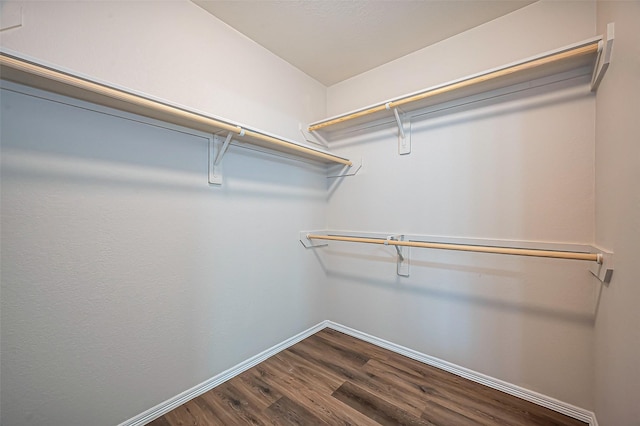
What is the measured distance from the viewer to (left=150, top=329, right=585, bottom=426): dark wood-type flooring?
1.31 m

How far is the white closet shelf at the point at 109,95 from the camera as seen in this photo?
2.78ft

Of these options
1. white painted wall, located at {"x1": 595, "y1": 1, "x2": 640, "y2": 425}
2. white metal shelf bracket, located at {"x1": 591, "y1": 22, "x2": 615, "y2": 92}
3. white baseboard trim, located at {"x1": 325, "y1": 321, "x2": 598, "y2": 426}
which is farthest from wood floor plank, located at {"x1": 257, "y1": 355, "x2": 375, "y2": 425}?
white metal shelf bracket, located at {"x1": 591, "y1": 22, "x2": 615, "y2": 92}

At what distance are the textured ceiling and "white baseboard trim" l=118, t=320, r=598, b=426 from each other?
2340 mm

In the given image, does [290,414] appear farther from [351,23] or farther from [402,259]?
[351,23]

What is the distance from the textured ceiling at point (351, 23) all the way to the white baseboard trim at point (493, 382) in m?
2.34

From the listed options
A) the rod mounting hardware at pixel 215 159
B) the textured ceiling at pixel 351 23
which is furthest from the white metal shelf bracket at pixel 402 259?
the textured ceiling at pixel 351 23

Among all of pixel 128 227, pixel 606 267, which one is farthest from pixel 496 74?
pixel 128 227

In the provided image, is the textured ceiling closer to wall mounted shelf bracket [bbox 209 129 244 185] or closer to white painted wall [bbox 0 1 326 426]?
white painted wall [bbox 0 1 326 426]

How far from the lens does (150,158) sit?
1306 mm

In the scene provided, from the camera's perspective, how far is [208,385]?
5.01ft

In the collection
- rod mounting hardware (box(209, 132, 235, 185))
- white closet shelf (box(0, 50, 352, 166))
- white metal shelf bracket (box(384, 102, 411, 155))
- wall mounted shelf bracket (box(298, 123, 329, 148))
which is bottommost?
rod mounting hardware (box(209, 132, 235, 185))

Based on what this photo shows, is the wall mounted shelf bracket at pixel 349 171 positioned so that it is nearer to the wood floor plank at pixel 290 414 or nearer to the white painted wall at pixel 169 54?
the white painted wall at pixel 169 54

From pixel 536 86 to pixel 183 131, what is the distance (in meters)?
2.12

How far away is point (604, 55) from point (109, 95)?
85.2 inches
